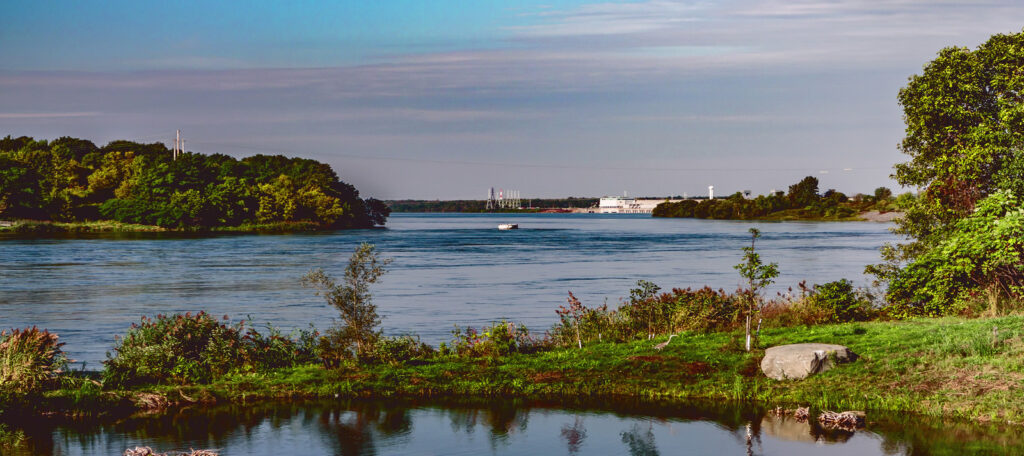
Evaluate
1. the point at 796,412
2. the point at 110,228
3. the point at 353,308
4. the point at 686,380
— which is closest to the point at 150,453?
the point at 353,308

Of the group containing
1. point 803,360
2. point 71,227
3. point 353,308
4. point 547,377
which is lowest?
point 547,377

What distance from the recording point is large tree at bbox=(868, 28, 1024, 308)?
101 feet

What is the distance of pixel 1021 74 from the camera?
3181cm

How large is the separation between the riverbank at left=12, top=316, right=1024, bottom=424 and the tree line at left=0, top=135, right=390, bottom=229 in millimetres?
140618

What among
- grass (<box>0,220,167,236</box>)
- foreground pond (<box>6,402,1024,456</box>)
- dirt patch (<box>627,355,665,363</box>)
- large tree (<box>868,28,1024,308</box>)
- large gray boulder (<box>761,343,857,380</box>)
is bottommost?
foreground pond (<box>6,402,1024,456</box>)

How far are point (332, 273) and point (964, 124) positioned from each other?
4434 cm

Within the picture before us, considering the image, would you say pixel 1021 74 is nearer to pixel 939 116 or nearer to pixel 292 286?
pixel 939 116

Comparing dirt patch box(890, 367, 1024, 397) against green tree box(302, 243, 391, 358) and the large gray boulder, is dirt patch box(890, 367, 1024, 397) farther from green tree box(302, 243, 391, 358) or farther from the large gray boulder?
green tree box(302, 243, 391, 358)

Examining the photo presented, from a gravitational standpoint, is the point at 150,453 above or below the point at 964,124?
below

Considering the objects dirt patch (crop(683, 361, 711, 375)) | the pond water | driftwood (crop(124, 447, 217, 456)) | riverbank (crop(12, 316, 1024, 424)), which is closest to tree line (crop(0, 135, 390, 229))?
the pond water

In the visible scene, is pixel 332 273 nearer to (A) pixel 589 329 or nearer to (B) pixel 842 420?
(A) pixel 589 329

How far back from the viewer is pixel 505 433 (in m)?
16.3

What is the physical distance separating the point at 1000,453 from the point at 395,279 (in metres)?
48.1

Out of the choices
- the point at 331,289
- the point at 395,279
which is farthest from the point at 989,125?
the point at 395,279
